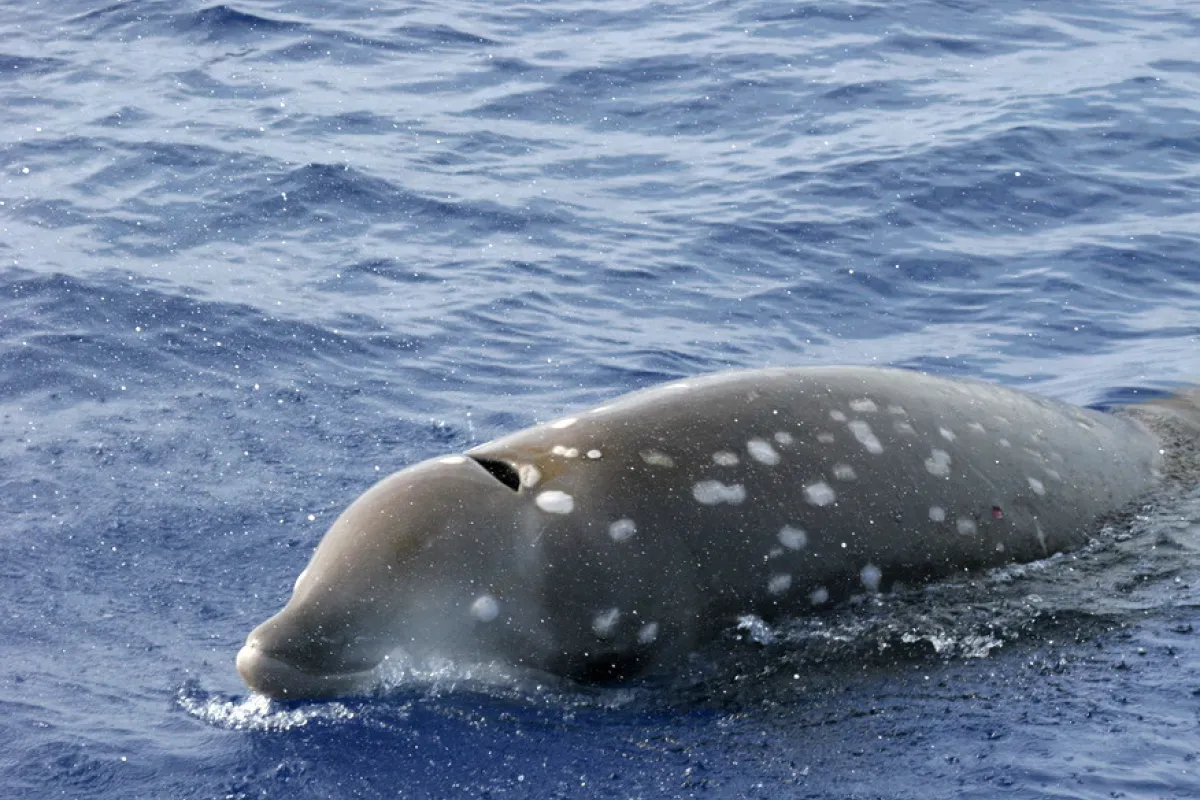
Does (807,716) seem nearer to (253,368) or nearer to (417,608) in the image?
(417,608)

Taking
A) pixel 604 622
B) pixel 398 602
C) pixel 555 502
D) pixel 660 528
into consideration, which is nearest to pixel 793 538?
pixel 660 528

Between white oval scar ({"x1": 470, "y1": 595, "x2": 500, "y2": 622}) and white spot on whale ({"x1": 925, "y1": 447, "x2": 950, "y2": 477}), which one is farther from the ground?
white spot on whale ({"x1": 925, "y1": 447, "x2": 950, "y2": 477})

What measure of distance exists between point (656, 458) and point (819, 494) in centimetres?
82

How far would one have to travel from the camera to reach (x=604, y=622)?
6.89 meters

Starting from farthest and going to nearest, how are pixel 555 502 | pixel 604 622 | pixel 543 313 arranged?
1. pixel 543 313
2. pixel 555 502
3. pixel 604 622

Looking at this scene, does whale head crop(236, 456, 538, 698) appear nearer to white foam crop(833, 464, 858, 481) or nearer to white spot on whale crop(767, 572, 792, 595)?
white spot on whale crop(767, 572, 792, 595)

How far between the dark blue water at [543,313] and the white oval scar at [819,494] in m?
0.54

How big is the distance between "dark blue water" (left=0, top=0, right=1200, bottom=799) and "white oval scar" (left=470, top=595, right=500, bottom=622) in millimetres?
275

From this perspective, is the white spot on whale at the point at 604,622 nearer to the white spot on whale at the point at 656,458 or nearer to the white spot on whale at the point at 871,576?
the white spot on whale at the point at 656,458

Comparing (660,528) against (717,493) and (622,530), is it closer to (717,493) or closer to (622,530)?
(622,530)

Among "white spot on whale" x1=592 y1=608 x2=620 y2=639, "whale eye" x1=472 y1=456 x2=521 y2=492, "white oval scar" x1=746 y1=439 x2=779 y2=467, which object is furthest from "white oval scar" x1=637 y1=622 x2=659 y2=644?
"white oval scar" x1=746 y1=439 x2=779 y2=467

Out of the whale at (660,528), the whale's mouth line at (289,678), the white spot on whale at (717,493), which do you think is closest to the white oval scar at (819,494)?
the whale at (660,528)

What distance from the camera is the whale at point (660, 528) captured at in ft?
22.2

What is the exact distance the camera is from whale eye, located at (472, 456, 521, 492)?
7.15 meters
